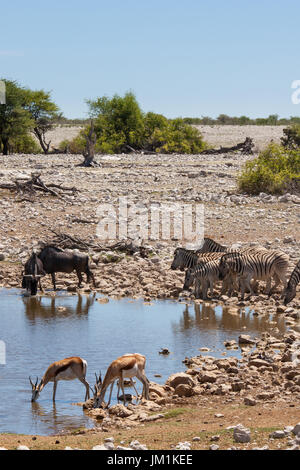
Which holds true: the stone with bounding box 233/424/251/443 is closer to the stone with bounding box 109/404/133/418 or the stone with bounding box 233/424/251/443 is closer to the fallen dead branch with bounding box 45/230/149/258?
the stone with bounding box 109/404/133/418

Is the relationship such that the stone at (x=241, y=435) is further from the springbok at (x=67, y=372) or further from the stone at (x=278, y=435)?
the springbok at (x=67, y=372)

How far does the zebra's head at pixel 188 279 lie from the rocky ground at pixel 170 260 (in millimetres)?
252

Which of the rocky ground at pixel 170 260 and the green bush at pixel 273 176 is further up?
the green bush at pixel 273 176

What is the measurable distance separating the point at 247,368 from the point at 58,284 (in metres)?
7.40

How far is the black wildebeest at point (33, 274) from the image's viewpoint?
612 inches

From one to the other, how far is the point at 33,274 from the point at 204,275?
347cm

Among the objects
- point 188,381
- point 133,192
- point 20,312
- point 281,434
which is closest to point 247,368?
point 188,381

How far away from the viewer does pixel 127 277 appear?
16672 mm

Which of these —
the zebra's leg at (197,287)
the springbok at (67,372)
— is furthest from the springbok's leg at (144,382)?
the zebra's leg at (197,287)

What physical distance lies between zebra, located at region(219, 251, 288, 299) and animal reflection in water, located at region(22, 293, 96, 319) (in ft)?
8.92

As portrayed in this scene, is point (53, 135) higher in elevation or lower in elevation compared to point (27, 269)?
higher

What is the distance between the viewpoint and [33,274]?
15.7m

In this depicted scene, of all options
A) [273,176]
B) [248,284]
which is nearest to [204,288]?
[248,284]

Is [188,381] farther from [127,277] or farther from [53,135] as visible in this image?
[53,135]
